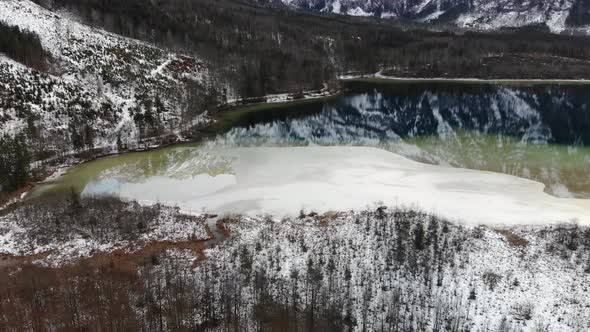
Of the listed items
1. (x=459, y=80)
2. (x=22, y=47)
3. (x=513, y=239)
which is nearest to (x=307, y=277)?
(x=513, y=239)

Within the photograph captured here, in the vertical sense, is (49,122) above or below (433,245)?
above

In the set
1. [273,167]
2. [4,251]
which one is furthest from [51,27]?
[4,251]

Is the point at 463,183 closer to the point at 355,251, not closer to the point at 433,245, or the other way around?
the point at 433,245

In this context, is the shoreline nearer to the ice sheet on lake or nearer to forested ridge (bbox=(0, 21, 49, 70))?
forested ridge (bbox=(0, 21, 49, 70))

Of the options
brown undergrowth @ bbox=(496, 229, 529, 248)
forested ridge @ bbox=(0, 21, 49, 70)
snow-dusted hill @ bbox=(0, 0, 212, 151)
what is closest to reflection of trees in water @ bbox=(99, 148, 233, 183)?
snow-dusted hill @ bbox=(0, 0, 212, 151)

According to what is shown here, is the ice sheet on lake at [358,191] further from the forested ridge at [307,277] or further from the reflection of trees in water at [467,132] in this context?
the reflection of trees in water at [467,132]
